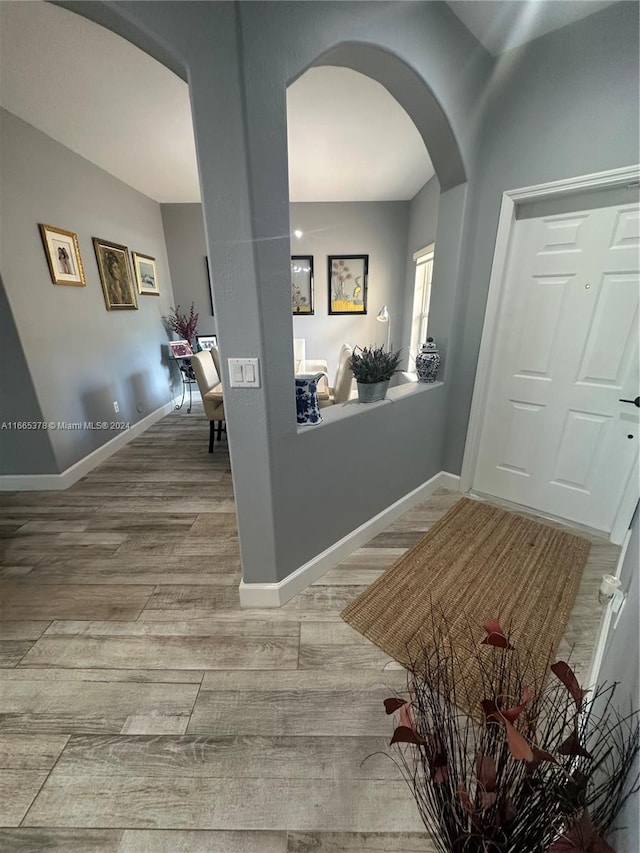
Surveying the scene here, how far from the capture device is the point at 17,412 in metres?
2.43

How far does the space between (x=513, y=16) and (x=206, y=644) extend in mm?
3232

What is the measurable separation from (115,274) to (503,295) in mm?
3675

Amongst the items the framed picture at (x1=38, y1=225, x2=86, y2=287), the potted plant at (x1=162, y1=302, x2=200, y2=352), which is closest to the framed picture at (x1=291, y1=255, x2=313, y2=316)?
the potted plant at (x1=162, y1=302, x2=200, y2=352)

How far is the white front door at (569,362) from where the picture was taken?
175 cm

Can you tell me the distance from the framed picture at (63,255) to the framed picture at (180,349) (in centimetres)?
148

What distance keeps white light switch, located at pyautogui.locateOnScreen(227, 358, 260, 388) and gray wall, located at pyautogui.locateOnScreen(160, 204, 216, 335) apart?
11.4 ft

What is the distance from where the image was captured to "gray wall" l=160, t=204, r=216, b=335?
4.41 meters

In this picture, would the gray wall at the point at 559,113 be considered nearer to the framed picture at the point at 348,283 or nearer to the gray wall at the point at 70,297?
the framed picture at the point at 348,283

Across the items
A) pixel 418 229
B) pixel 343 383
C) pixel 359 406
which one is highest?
pixel 418 229

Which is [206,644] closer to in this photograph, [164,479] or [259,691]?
[259,691]

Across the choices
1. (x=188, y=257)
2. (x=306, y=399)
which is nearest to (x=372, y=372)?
(x=306, y=399)

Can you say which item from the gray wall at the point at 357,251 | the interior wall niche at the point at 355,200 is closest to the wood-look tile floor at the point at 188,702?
the interior wall niche at the point at 355,200

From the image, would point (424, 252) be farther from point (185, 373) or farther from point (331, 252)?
point (185, 373)

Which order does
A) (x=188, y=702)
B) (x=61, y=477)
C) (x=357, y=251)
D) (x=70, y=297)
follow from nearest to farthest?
(x=188, y=702)
(x=61, y=477)
(x=70, y=297)
(x=357, y=251)
